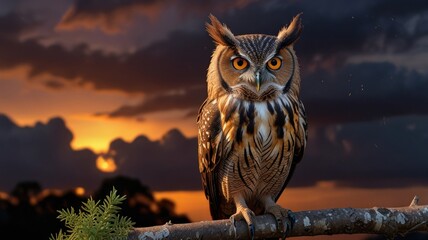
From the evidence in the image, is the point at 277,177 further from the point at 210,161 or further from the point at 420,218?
the point at 420,218

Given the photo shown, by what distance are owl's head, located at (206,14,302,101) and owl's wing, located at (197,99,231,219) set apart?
142 mm

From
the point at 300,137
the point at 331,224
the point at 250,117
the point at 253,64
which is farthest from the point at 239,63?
the point at 331,224

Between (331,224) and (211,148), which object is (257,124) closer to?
(211,148)

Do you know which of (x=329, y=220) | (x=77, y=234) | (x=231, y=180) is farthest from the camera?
(x=231, y=180)

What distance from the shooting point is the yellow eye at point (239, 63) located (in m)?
4.27

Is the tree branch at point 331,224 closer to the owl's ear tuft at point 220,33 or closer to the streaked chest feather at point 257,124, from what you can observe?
the streaked chest feather at point 257,124

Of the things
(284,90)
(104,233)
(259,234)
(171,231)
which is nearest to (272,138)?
(284,90)

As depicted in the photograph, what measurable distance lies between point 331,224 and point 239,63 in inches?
46.0

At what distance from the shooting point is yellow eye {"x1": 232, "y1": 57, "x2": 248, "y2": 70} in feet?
14.0

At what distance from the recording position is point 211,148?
179 inches

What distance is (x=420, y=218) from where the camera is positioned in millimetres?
4434

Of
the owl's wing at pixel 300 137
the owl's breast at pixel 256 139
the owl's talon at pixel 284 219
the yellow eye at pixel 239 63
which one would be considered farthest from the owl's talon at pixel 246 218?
the yellow eye at pixel 239 63

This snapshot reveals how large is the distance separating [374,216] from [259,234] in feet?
2.46

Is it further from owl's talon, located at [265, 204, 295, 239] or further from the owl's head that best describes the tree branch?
the owl's head
